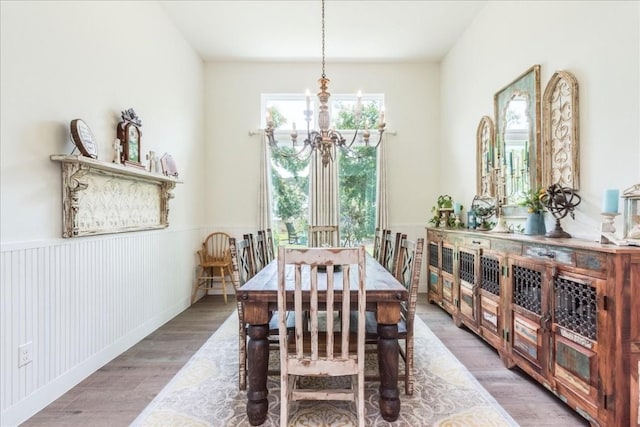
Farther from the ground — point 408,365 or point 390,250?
point 390,250

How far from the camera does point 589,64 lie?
235 centimetres

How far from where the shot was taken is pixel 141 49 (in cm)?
334

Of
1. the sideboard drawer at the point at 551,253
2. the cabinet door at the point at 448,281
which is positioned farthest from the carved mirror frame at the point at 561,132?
the cabinet door at the point at 448,281

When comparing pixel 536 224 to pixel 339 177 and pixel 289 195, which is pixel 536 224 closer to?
pixel 339 177

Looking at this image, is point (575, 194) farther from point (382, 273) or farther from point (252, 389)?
point (252, 389)

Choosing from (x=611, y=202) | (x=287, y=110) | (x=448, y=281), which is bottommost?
(x=448, y=281)

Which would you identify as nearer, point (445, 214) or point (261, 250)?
point (261, 250)

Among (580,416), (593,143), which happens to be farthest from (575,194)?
(580,416)

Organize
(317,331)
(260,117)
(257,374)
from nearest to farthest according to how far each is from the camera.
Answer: (317,331), (257,374), (260,117)

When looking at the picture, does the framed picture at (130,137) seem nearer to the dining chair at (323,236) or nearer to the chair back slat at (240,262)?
the chair back slat at (240,262)

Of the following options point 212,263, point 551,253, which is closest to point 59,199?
point 212,263

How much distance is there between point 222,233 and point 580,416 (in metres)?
4.30

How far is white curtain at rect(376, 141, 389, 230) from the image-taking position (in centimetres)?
500

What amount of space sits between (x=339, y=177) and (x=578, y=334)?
12.0 feet
